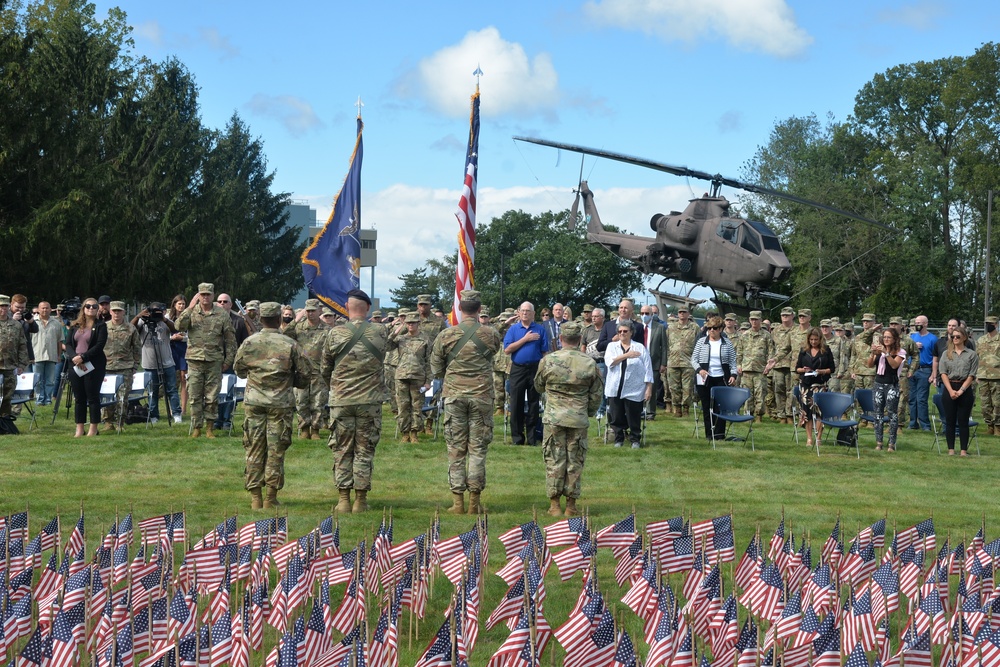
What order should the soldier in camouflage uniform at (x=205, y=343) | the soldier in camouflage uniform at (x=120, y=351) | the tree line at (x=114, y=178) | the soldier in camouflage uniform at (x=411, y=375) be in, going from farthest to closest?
the tree line at (x=114, y=178) → the soldier in camouflage uniform at (x=120, y=351) → the soldier in camouflage uniform at (x=411, y=375) → the soldier in camouflage uniform at (x=205, y=343)

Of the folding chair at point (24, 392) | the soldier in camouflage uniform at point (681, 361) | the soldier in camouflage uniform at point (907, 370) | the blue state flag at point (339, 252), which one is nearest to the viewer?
the folding chair at point (24, 392)

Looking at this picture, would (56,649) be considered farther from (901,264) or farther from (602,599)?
(901,264)

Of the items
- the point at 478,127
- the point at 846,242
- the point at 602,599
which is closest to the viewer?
the point at 602,599

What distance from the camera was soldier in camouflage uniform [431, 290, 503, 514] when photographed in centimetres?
1062

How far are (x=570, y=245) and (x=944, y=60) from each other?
102 ft

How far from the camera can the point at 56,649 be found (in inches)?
210

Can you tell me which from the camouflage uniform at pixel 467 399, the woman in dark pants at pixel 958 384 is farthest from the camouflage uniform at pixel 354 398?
the woman in dark pants at pixel 958 384

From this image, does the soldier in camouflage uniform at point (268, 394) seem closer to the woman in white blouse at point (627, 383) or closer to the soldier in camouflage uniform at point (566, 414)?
the soldier in camouflage uniform at point (566, 414)

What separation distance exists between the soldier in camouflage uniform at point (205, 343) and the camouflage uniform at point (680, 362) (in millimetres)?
8665

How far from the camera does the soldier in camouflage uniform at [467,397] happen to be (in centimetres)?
1062

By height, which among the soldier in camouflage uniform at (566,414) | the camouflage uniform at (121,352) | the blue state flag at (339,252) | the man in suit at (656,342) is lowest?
the soldier in camouflage uniform at (566,414)

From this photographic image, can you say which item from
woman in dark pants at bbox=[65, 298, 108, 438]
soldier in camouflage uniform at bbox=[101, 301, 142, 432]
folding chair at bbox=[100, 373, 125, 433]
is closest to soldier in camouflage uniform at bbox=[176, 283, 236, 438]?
woman in dark pants at bbox=[65, 298, 108, 438]

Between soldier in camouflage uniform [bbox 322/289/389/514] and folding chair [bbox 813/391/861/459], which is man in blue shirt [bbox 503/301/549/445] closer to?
folding chair [bbox 813/391/861/459]

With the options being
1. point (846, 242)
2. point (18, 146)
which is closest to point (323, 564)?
point (18, 146)
